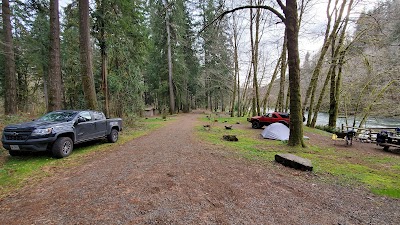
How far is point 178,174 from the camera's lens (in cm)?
470

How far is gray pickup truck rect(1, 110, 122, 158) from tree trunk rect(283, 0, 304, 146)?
793 cm

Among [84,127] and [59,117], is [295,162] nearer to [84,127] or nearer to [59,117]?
[84,127]

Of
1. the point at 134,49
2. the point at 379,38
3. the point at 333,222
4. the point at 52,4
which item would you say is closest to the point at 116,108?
the point at 134,49

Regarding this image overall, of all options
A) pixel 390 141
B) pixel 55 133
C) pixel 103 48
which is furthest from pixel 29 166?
pixel 390 141

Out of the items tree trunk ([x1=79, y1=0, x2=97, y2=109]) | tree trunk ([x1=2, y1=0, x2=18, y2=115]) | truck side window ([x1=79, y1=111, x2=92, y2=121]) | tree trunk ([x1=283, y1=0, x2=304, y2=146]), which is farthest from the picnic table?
tree trunk ([x1=2, y1=0, x2=18, y2=115])

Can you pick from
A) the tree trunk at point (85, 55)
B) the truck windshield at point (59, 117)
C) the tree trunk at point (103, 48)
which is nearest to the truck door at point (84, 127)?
the truck windshield at point (59, 117)

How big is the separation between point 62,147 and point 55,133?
1.70 feet

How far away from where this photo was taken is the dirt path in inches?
115

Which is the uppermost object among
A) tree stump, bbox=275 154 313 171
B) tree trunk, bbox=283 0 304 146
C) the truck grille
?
tree trunk, bbox=283 0 304 146

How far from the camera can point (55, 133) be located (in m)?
5.89

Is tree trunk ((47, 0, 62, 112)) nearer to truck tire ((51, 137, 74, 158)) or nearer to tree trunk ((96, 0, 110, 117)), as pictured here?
tree trunk ((96, 0, 110, 117))

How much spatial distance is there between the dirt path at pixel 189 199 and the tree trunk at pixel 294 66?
10.9ft

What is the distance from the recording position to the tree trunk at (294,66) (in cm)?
775

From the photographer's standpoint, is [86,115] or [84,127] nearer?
[84,127]
